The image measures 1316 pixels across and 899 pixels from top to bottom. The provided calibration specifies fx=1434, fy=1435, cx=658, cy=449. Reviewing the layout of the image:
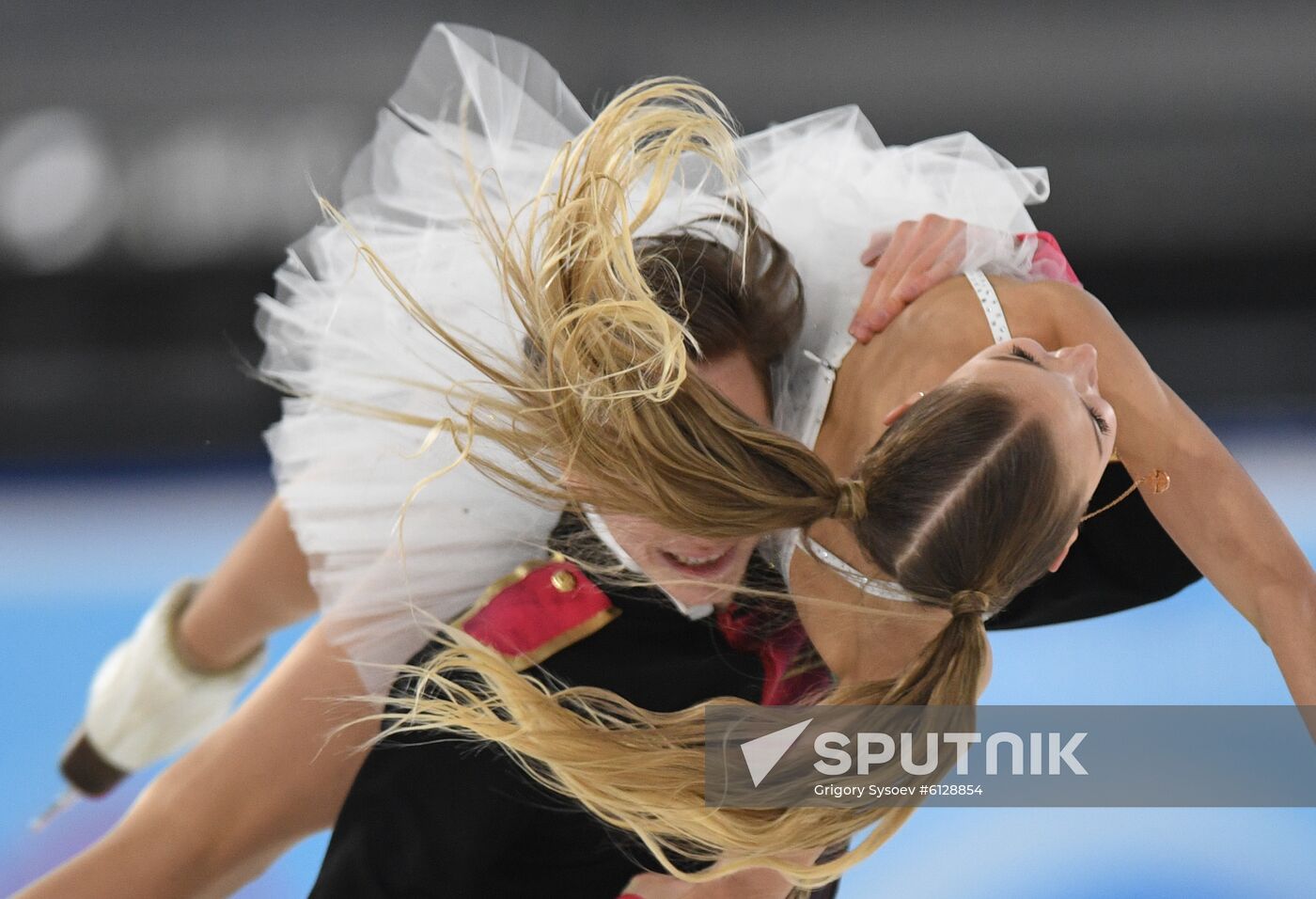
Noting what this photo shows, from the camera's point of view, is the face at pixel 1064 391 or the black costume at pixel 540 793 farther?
the black costume at pixel 540 793

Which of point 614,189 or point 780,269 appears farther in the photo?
point 780,269

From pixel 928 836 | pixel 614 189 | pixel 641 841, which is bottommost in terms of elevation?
pixel 928 836

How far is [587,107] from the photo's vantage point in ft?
10.7

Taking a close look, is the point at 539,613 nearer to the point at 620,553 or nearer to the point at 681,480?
the point at 620,553

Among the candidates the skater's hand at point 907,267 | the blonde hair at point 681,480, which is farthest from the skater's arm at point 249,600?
the skater's hand at point 907,267

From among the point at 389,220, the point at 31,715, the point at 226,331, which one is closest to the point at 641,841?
the point at 389,220

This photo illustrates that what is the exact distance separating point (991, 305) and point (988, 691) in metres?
1.09

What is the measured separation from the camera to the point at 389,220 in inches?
70.7

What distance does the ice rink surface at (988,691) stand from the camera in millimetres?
2018

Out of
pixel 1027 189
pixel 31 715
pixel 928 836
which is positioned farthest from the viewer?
pixel 31 715

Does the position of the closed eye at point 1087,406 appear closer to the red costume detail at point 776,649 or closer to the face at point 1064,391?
the face at point 1064,391

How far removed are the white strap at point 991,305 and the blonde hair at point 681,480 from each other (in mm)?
233

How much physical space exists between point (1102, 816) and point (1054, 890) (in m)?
0.20

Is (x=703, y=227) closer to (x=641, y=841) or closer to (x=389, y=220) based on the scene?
(x=389, y=220)
